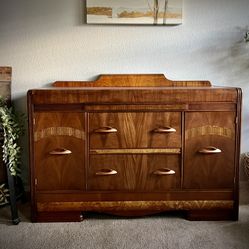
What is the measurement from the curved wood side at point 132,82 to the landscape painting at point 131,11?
0.40 m

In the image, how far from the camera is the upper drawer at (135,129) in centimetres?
213

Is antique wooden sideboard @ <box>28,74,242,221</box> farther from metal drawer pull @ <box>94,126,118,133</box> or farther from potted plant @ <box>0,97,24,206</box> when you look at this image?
potted plant @ <box>0,97,24,206</box>

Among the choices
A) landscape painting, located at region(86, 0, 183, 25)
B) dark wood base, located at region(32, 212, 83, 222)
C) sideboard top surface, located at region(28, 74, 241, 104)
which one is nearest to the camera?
sideboard top surface, located at region(28, 74, 241, 104)

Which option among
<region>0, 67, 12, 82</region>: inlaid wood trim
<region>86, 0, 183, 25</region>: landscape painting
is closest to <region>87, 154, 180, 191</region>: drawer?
<region>0, 67, 12, 82</region>: inlaid wood trim

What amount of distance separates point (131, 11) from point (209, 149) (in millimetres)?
1164

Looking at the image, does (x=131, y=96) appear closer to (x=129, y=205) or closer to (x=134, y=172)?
(x=134, y=172)

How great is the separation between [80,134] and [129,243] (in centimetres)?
71

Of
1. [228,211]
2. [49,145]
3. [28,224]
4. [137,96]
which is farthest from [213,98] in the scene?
[28,224]

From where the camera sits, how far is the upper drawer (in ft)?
7.00

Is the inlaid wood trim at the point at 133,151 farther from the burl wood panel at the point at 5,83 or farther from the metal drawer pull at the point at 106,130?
the burl wood panel at the point at 5,83

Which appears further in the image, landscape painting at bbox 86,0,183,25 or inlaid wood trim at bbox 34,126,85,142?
landscape painting at bbox 86,0,183,25

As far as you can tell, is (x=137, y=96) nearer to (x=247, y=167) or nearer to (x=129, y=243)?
(x=129, y=243)

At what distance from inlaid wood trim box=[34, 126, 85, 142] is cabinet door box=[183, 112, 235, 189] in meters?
0.68

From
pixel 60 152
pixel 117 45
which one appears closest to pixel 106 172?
pixel 60 152
